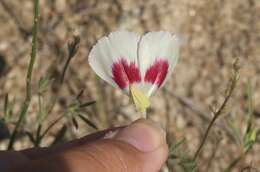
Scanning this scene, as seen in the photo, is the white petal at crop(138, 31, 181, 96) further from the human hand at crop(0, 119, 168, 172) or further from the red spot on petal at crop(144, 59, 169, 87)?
the human hand at crop(0, 119, 168, 172)

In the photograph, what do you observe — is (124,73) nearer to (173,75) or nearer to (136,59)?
(136,59)

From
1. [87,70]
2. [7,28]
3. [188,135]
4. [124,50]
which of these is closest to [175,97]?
[188,135]

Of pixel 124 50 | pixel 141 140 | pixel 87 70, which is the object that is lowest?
pixel 87 70

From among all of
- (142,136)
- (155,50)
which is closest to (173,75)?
(155,50)

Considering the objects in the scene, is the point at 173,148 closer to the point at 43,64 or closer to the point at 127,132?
the point at 127,132

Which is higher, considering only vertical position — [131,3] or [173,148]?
[131,3]

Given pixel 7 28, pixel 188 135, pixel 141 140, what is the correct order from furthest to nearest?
1. pixel 7 28
2. pixel 188 135
3. pixel 141 140

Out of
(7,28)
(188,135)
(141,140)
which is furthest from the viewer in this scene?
(7,28)

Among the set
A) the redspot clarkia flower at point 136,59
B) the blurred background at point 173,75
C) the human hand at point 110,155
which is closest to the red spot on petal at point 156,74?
the redspot clarkia flower at point 136,59

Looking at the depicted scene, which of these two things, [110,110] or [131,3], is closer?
[110,110]
